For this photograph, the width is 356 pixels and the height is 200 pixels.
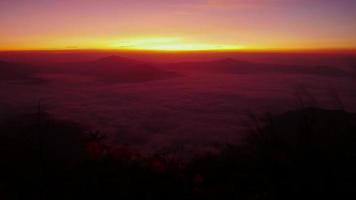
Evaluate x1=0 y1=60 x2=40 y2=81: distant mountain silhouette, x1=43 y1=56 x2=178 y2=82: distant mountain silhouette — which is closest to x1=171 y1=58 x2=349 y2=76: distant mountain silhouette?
x1=43 y1=56 x2=178 y2=82: distant mountain silhouette

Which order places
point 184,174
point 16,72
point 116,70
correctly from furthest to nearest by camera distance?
point 116,70
point 16,72
point 184,174

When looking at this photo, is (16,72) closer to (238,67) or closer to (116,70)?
(116,70)

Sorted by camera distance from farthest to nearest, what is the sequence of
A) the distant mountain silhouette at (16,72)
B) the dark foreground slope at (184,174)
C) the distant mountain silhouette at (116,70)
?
the distant mountain silhouette at (116,70) < the distant mountain silhouette at (16,72) < the dark foreground slope at (184,174)

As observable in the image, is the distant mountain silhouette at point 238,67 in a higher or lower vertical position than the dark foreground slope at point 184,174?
lower

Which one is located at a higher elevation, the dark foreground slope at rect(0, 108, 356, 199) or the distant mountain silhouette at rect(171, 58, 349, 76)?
the dark foreground slope at rect(0, 108, 356, 199)

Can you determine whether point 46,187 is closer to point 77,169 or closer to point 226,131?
point 77,169

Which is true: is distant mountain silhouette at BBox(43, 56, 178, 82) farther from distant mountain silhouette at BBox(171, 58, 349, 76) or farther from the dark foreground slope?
the dark foreground slope

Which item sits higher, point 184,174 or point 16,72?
point 184,174

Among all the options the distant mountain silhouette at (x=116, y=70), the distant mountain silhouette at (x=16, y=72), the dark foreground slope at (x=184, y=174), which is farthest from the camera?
the distant mountain silhouette at (x=116, y=70)

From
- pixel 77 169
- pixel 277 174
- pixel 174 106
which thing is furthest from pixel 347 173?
pixel 174 106

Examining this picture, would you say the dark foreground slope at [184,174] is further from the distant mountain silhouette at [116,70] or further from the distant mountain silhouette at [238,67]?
the distant mountain silhouette at [238,67]

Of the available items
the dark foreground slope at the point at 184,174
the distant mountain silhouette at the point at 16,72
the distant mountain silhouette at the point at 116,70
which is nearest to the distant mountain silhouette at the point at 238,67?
the distant mountain silhouette at the point at 116,70

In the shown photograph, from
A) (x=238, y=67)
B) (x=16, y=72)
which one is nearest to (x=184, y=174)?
(x=16, y=72)
